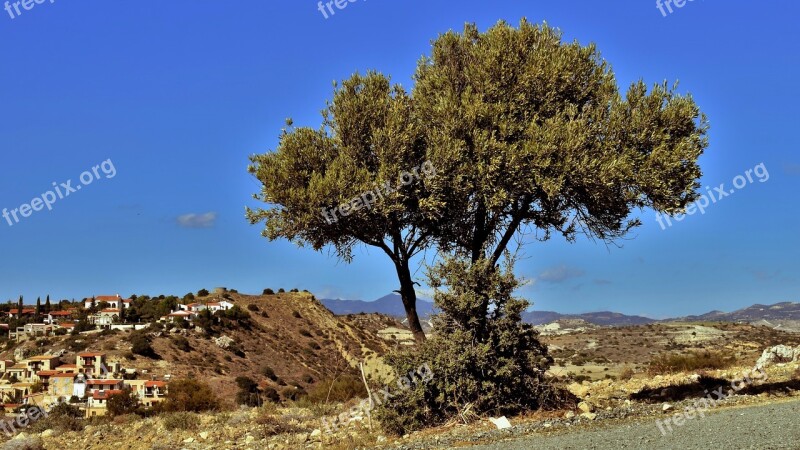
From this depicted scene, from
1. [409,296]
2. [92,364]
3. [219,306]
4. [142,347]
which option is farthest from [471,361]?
[219,306]

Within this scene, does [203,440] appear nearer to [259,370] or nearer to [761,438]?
[761,438]

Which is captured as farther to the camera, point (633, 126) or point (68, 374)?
point (68, 374)

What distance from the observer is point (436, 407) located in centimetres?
1867

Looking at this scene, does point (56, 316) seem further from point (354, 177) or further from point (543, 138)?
point (543, 138)

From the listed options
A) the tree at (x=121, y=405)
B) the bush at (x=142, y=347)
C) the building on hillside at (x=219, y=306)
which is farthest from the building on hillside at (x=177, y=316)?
the tree at (x=121, y=405)

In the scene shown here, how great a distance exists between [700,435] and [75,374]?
5637 centimetres

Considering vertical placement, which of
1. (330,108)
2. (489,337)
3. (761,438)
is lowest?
(761,438)

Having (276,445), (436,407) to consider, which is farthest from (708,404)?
(276,445)

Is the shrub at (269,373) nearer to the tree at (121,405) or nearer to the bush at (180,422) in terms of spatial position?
the tree at (121,405)

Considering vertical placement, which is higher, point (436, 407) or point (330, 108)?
point (330, 108)

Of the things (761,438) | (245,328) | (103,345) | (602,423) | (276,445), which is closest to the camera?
(761,438)

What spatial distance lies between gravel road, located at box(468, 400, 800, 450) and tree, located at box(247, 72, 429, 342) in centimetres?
786

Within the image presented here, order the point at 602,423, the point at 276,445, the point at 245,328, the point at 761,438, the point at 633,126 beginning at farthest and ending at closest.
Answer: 1. the point at 245,328
2. the point at 633,126
3. the point at 276,445
4. the point at 602,423
5. the point at 761,438

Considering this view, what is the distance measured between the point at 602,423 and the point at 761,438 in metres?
4.35
